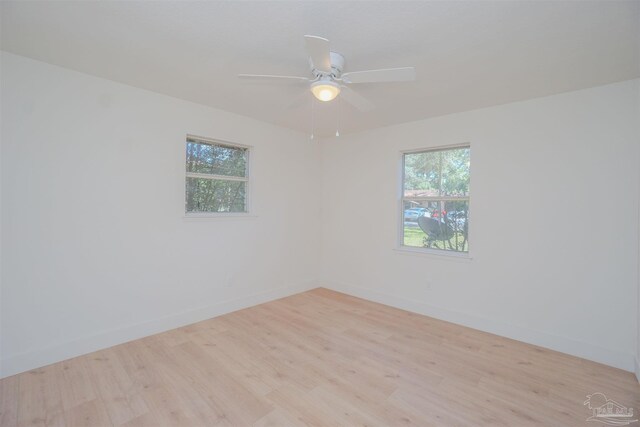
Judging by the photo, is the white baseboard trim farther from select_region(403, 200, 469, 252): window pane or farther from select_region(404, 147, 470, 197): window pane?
select_region(404, 147, 470, 197): window pane

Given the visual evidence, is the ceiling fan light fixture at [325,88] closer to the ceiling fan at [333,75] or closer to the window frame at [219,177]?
the ceiling fan at [333,75]

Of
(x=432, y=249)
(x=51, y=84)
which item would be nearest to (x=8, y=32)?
(x=51, y=84)

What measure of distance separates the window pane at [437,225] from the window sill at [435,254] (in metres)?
0.07

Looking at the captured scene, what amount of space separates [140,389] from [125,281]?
3.68 feet

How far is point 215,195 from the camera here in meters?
3.60

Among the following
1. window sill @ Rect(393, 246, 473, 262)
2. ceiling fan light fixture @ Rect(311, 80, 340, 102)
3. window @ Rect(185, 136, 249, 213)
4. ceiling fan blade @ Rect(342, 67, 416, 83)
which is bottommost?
window sill @ Rect(393, 246, 473, 262)

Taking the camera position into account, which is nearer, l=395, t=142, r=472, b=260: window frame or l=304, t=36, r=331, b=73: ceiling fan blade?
l=304, t=36, r=331, b=73: ceiling fan blade

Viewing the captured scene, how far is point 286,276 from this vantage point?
437 cm

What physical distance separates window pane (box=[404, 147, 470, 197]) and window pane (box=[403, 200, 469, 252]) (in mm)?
141

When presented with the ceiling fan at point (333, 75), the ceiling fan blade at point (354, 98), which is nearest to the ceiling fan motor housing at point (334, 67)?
the ceiling fan at point (333, 75)

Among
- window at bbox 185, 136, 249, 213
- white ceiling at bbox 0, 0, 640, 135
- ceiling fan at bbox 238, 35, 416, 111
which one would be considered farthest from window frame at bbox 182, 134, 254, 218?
ceiling fan at bbox 238, 35, 416, 111

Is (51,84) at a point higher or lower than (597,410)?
higher

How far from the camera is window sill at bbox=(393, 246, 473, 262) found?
3.40 metres

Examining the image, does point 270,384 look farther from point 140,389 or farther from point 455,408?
point 455,408
